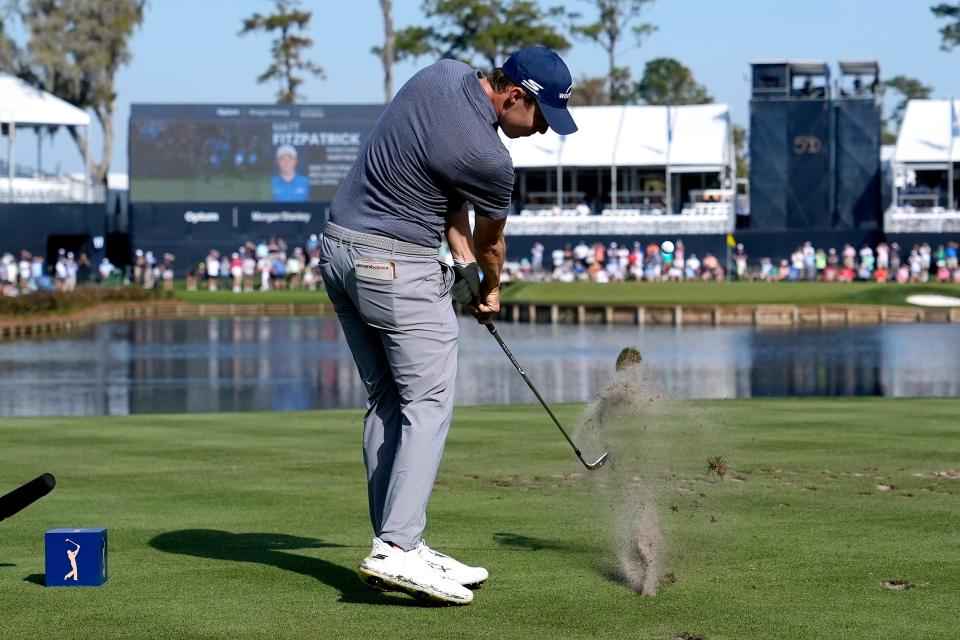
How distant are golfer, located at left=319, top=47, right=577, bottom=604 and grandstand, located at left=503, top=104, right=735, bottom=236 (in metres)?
57.5

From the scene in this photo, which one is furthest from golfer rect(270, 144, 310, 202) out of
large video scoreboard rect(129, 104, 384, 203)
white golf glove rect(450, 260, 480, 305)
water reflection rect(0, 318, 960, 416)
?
white golf glove rect(450, 260, 480, 305)

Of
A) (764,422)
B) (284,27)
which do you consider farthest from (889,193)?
(764,422)

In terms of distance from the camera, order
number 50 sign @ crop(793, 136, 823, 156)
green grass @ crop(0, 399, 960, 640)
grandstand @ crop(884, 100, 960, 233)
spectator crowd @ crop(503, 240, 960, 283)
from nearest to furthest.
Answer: green grass @ crop(0, 399, 960, 640) → spectator crowd @ crop(503, 240, 960, 283) → grandstand @ crop(884, 100, 960, 233) → number 50 sign @ crop(793, 136, 823, 156)

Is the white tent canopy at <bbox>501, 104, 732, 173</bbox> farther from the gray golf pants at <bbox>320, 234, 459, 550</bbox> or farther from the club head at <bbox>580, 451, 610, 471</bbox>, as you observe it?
the gray golf pants at <bbox>320, 234, 459, 550</bbox>

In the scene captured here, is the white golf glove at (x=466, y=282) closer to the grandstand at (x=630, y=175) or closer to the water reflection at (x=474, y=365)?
the water reflection at (x=474, y=365)

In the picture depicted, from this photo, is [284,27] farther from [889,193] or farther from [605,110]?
[889,193]

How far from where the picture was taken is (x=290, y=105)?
6850 centimetres

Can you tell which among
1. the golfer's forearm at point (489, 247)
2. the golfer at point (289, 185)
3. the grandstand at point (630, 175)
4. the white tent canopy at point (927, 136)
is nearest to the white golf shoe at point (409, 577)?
the golfer's forearm at point (489, 247)

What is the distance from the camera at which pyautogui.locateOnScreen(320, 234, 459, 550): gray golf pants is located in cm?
612

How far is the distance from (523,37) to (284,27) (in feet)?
45.7

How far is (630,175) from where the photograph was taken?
69.6 meters

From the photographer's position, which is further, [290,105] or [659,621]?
[290,105]

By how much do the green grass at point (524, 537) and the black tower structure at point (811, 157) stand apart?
177ft

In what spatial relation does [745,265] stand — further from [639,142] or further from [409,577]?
[409,577]
